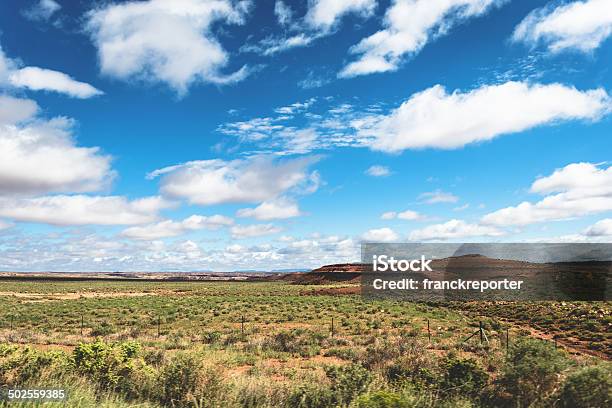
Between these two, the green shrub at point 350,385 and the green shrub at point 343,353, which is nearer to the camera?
the green shrub at point 350,385

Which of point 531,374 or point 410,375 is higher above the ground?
point 531,374

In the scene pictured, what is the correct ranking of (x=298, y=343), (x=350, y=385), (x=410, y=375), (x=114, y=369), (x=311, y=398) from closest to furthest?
(x=311, y=398), (x=350, y=385), (x=114, y=369), (x=410, y=375), (x=298, y=343)

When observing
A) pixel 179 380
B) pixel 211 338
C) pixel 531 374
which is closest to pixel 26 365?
pixel 179 380

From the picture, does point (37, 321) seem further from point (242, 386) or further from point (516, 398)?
point (516, 398)

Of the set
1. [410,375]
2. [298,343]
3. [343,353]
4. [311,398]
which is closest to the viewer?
[311,398]

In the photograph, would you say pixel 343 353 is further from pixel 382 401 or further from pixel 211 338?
pixel 382 401

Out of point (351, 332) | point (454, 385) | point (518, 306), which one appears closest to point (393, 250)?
point (518, 306)

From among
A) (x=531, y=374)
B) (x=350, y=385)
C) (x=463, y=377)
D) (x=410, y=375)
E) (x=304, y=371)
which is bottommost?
(x=304, y=371)

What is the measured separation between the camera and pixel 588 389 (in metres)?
8.35

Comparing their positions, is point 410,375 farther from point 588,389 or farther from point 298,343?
point 298,343

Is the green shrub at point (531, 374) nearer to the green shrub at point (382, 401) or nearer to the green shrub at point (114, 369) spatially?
the green shrub at point (382, 401)

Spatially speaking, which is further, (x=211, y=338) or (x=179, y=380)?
(x=211, y=338)

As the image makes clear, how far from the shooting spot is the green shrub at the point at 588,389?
820cm

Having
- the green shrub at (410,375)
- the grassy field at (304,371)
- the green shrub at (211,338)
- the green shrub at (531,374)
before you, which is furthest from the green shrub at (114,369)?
the green shrub at (211,338)
